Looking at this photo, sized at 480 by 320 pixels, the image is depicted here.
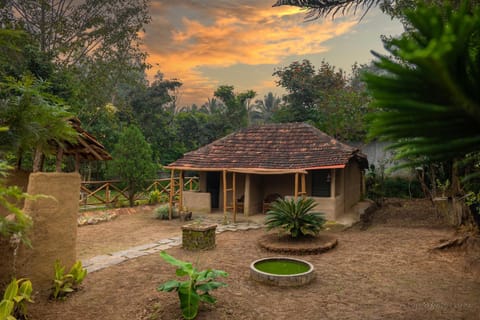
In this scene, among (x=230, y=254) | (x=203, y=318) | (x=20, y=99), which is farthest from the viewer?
(x=230, y=254)

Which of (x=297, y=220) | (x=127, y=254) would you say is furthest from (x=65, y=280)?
(x=297, y=220)

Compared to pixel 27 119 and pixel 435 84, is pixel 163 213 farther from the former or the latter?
pixel 435 84

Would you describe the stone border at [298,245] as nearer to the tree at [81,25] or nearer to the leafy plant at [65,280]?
the leafy plant at [65,280]

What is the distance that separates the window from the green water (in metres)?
7.02

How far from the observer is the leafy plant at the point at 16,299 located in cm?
466

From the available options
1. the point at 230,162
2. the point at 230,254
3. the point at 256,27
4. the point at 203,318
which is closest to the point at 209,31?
the point at 256,27

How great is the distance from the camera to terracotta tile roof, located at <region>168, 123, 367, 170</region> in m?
13.8

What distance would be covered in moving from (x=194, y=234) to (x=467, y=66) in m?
9.05

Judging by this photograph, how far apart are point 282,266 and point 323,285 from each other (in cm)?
115

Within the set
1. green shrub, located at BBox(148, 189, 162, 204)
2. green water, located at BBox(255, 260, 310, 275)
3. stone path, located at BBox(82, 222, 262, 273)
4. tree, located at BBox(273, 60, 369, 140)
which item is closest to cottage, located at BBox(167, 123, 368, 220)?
green shrub, located at BBox(148, 189, 162, 204)

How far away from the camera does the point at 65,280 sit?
6434mm

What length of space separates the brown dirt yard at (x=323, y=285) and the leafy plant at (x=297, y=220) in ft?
3.01

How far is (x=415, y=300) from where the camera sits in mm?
6023

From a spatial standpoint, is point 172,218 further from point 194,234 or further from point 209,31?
point 209,31
